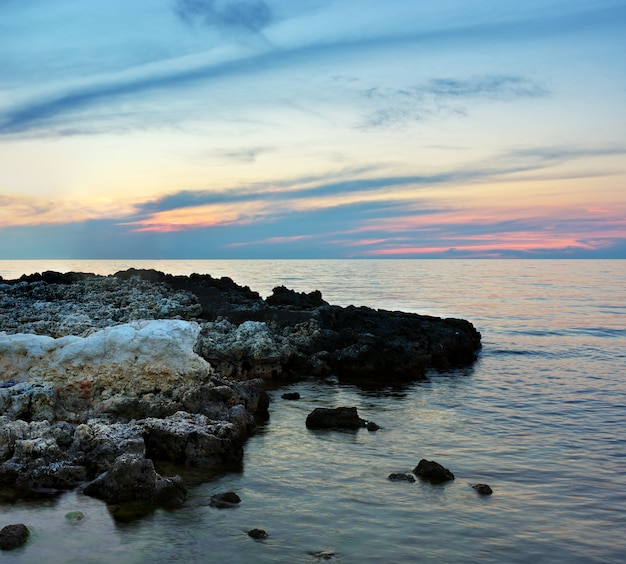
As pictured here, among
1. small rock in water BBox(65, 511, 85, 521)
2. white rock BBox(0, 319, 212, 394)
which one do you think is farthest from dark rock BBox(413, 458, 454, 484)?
small rock in water BBox(65, 511, 85, 521)

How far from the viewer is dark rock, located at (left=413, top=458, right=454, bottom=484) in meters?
14.7

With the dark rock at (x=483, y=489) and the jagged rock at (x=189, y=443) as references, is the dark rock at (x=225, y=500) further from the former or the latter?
the dark rock at (x=483, y=489)

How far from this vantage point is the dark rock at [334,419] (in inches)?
765

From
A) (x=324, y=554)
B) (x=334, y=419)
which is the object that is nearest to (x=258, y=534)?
(x=324, y=554)

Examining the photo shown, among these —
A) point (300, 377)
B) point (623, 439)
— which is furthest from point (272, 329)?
point (623, 439)

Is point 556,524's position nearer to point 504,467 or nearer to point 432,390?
point 504,467

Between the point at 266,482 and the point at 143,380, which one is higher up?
the point at 143,380

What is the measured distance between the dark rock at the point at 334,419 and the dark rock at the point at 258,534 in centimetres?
784

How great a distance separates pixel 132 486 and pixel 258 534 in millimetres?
3122

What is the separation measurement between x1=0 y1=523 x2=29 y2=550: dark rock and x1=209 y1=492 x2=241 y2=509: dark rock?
3.65m

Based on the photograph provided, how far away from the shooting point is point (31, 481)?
13.4 m

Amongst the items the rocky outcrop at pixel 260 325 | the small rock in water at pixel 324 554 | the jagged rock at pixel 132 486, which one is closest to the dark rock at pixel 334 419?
the jagged rock at pixel 132 486

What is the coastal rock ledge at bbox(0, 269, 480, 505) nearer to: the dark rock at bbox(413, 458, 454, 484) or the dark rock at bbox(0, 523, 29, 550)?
the dark rock at bbox(0, 523, 29, 550)

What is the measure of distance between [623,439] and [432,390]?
29.0 feet
